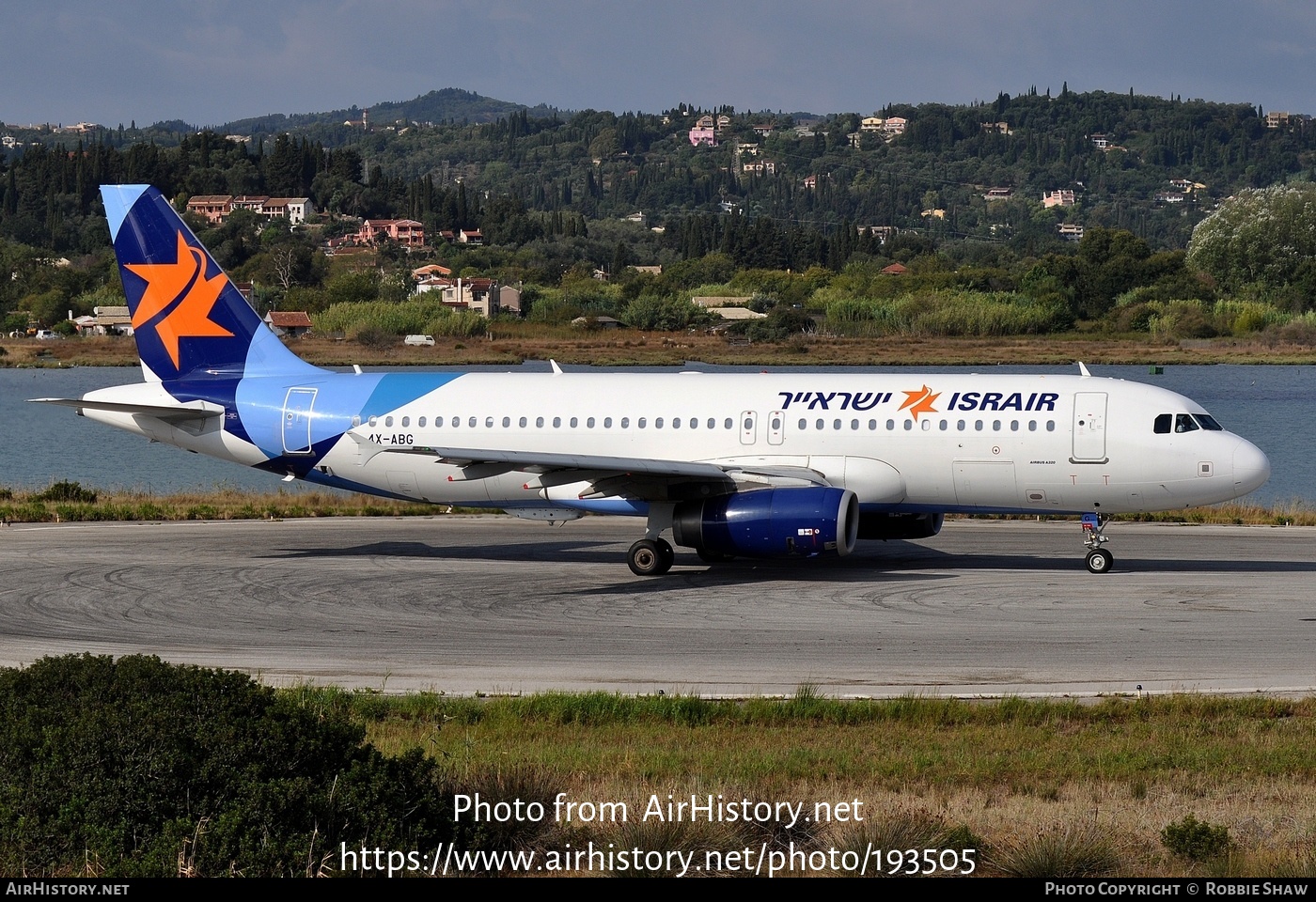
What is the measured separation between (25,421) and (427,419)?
63.9 m

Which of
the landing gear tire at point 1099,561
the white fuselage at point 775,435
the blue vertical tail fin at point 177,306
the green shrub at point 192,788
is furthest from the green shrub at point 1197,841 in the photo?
the blue vertical tail fin at point 177,306

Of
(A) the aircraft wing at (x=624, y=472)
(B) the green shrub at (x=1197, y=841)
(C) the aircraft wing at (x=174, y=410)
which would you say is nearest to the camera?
(B) the green shrub at (x=1197, y=841)

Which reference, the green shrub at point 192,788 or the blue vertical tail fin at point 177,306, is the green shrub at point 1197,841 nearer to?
the green shrub at point 192,788

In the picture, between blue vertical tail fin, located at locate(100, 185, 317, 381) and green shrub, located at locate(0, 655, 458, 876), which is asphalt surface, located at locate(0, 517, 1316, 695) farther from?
green shrub, located at locate(0, 655, 458, 876)

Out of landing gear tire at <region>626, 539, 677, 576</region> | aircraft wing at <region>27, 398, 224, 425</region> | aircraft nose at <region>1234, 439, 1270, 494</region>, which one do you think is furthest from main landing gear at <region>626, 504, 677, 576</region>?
aircraft nose at <region>1234, 439, 1270, 494</region>

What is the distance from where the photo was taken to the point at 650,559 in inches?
1153

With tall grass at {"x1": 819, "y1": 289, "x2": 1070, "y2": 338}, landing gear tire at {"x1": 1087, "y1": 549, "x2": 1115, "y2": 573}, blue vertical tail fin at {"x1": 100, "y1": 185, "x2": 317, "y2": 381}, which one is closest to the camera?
landing gear tire at {"x1": 1087, "y1": 549, "x2": 1115, "y2": 573}

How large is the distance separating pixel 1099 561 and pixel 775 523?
6734mm

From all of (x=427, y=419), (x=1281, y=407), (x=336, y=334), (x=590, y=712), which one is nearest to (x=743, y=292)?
(x=336, y=334)

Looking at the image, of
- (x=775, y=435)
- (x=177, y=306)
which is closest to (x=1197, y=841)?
(x=775, y=435)

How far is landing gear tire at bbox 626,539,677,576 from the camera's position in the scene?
29281mm

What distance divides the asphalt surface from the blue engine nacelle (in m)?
0.83

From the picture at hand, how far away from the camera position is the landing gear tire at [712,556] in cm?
2881
